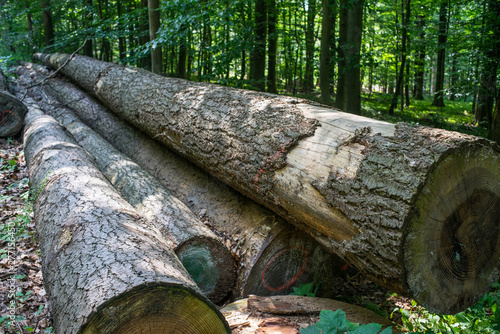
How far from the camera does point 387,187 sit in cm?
203

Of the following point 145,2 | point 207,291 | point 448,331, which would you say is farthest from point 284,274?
point 145,2

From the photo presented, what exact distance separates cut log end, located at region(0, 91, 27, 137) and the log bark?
5.79 metres

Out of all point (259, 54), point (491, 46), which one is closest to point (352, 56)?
point (259, 54)

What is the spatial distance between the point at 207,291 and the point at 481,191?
7.28 feet

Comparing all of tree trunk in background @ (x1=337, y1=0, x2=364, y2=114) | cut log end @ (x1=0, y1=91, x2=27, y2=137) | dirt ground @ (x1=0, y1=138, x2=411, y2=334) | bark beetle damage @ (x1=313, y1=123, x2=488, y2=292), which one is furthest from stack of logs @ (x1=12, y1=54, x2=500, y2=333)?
tree trunk in background @ (x1=337, y1=0, x2=364, y2=114)

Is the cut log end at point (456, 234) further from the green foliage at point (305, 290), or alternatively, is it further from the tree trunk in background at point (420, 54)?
the tree trunk in background at point (420, 54)

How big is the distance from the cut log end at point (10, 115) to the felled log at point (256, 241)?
14.1 feet

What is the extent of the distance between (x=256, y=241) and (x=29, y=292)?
202 cm

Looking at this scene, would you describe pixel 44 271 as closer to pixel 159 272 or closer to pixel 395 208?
pixel 159 272

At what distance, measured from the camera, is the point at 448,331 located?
2.30m

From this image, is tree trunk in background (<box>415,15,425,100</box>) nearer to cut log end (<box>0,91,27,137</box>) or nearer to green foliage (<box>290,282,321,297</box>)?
green foliage (<box>290,282,321,297</box>)

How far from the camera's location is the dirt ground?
2283 millimetres

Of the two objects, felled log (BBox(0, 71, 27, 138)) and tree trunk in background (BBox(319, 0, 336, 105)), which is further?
tree trunk in background (BBox(319, 0, 336, 105))

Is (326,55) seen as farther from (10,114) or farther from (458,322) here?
(10,114)
